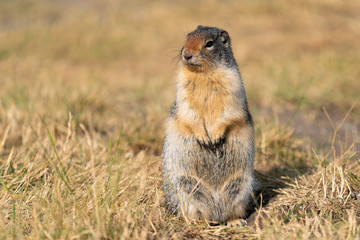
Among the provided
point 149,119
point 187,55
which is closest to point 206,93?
point 187,55

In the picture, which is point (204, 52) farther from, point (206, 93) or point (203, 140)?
point (203, 140)

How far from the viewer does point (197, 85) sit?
10.6 feet

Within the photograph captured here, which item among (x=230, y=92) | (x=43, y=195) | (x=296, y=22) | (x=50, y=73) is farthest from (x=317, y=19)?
(x=43, y=195)

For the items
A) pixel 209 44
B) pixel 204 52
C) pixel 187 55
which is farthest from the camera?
pixel 209 44

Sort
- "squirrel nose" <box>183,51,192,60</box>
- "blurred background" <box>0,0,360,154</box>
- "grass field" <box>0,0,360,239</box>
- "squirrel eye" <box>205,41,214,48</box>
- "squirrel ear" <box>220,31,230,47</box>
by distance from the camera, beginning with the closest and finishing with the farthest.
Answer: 1. "grass field" <box>0,0,360,239</box>
2. "squirrel nose" <box>183,51,192,60</box>
3. "squirrel eye" <box>205,41,214,48</box>
4. "squirrel ear" <box>220,31,230,47</box>
5. "blurred background" <box>0,0,360,154</box>

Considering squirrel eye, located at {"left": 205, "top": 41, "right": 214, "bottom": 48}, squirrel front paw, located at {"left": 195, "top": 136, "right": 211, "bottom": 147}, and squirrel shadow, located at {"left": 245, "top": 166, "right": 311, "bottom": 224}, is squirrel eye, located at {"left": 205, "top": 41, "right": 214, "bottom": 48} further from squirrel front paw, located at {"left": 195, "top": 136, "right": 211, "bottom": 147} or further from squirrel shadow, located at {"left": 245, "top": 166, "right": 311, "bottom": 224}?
squirrel shadow, located at {"left": 245, "top": 166, "right": 311, "bottom": 224}

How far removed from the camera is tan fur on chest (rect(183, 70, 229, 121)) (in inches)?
125

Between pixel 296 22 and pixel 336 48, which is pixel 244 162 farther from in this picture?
pixel 296 22

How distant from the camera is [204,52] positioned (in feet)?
10.7

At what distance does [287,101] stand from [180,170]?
3.86 m

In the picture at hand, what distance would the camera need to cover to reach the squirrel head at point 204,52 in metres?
3.19

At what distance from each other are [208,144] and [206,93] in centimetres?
42

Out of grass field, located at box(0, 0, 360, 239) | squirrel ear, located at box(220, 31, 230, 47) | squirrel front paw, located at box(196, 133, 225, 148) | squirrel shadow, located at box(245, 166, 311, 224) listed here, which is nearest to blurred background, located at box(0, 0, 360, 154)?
grass field, located at box(0, 0, 360, 239)

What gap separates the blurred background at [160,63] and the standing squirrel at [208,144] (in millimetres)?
1078
